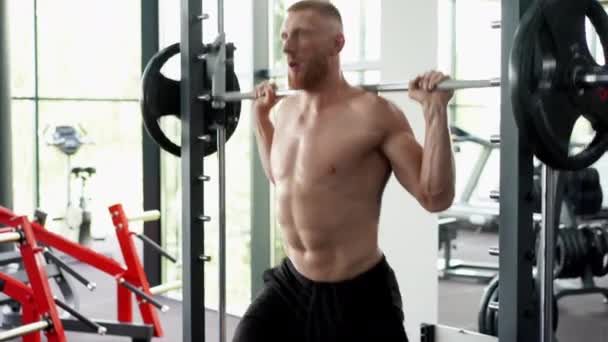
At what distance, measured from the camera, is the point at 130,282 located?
139 inches

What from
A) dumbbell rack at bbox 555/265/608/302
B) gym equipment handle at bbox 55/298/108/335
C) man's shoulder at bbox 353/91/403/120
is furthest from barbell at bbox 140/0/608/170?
dumbbell rack at bbox 555/265/608/302

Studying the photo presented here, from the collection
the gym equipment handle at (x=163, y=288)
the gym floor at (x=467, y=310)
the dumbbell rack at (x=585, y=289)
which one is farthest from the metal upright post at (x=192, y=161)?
the dumbbell rack at (x=585, y=289)

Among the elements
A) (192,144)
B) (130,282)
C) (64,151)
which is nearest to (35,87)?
(64,151)

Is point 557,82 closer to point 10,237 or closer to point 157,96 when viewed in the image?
point 157,96

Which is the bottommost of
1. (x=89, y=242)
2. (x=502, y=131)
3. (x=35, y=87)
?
(x=89, y=242)

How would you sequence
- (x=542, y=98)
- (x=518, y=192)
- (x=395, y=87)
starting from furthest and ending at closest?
(x=395, y=87)
(x=518, y=192)
(x=542, y=98)

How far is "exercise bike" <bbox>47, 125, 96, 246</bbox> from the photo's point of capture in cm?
546

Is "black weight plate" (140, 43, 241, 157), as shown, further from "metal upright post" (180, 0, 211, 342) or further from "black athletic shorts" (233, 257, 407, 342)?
"black athletic shorts" (233, 257, 407, 342)

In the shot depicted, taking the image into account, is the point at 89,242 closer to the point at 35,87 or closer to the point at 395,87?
the point at 35,87

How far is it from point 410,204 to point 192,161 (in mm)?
1234

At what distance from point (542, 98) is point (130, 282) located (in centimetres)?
246

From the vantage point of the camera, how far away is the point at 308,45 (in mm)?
1928

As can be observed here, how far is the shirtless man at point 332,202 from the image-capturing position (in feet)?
6.22

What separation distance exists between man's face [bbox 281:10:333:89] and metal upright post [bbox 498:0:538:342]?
0.46 m
